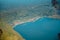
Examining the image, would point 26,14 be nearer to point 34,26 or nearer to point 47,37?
point 34,26

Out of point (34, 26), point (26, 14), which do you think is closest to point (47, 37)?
point (34, 26)

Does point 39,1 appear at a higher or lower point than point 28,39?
higher

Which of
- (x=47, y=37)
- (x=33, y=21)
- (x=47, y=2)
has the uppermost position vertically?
(x=47, y=2)

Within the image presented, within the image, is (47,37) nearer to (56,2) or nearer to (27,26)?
(27,26)
